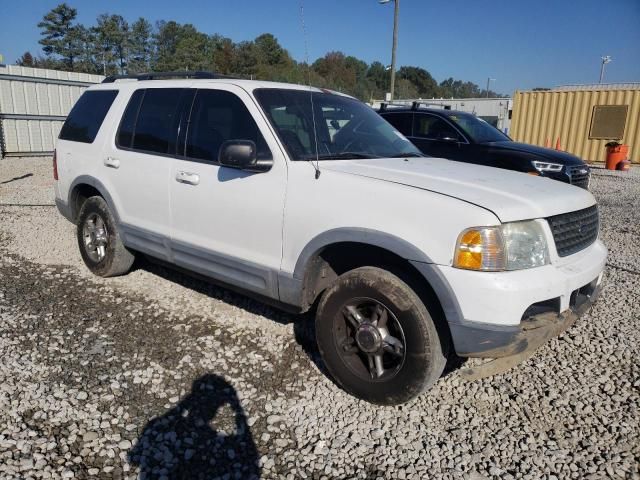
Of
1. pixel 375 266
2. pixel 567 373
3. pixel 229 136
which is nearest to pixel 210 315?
pixel 229 136

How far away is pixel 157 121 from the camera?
4.33 meters

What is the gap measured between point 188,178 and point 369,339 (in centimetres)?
192

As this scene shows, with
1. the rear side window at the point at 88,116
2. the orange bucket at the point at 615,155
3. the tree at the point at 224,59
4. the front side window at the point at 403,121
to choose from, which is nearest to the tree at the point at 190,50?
the tree at the point at 224,59

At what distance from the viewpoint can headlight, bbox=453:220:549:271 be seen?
2607 mm

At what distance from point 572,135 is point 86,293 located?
2006 cm

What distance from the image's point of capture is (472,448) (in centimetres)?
275

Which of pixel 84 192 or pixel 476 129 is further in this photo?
pixel 476 129

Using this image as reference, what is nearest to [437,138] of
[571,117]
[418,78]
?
[571,117]

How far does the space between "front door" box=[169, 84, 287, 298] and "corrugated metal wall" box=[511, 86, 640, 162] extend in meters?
19.4

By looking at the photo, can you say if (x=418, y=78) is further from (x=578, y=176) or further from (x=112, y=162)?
(x=112, y=162)

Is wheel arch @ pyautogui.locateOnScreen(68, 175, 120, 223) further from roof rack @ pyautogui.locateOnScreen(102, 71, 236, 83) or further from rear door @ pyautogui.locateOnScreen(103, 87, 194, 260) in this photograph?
roof rack @ pyautogui.locateOnScreen(102, 71, 236, 83)

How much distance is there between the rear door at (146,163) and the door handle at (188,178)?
0.53 ft

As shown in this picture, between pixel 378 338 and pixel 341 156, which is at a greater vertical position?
pixel 341 156

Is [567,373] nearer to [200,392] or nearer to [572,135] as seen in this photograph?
[200,392]
